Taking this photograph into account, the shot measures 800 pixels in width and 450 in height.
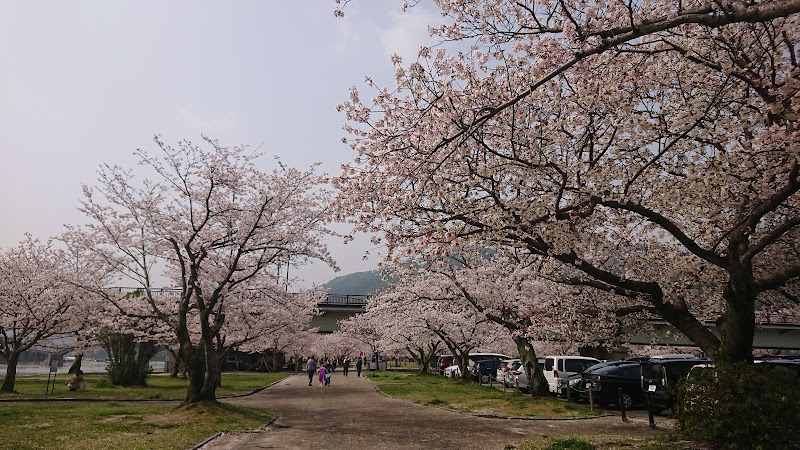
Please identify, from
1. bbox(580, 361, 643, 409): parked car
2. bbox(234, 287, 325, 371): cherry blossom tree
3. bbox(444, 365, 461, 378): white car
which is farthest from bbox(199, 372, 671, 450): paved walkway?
bbox(444, 365, 461, 378): white car

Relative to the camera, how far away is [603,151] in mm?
9398

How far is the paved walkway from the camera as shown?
35.7 ft

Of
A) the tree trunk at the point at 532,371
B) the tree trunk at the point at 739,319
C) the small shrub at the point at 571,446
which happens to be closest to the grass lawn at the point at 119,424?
the small shrub at the point at 571,446

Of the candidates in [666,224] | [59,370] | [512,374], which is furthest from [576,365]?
[59,370]

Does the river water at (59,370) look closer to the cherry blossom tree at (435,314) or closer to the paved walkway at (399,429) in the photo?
the cherry blossom tree at (435,314)

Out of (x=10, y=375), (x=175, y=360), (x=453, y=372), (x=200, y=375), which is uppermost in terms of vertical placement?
(x=200, y=375)

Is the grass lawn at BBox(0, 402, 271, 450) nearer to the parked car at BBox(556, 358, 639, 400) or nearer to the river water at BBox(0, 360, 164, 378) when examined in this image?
the parked car at BBox(556, 358, 639, 400)

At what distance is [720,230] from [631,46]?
5.22 meters

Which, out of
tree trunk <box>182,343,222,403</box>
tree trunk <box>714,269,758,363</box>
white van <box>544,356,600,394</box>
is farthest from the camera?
white van <box>544,356,600,394</box>

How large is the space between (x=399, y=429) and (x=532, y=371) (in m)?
8.11

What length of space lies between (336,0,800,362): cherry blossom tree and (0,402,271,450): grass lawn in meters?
6.24

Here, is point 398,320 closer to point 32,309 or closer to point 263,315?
point 263,315

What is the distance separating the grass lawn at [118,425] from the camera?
34.0 ft

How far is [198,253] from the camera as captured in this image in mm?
17297
